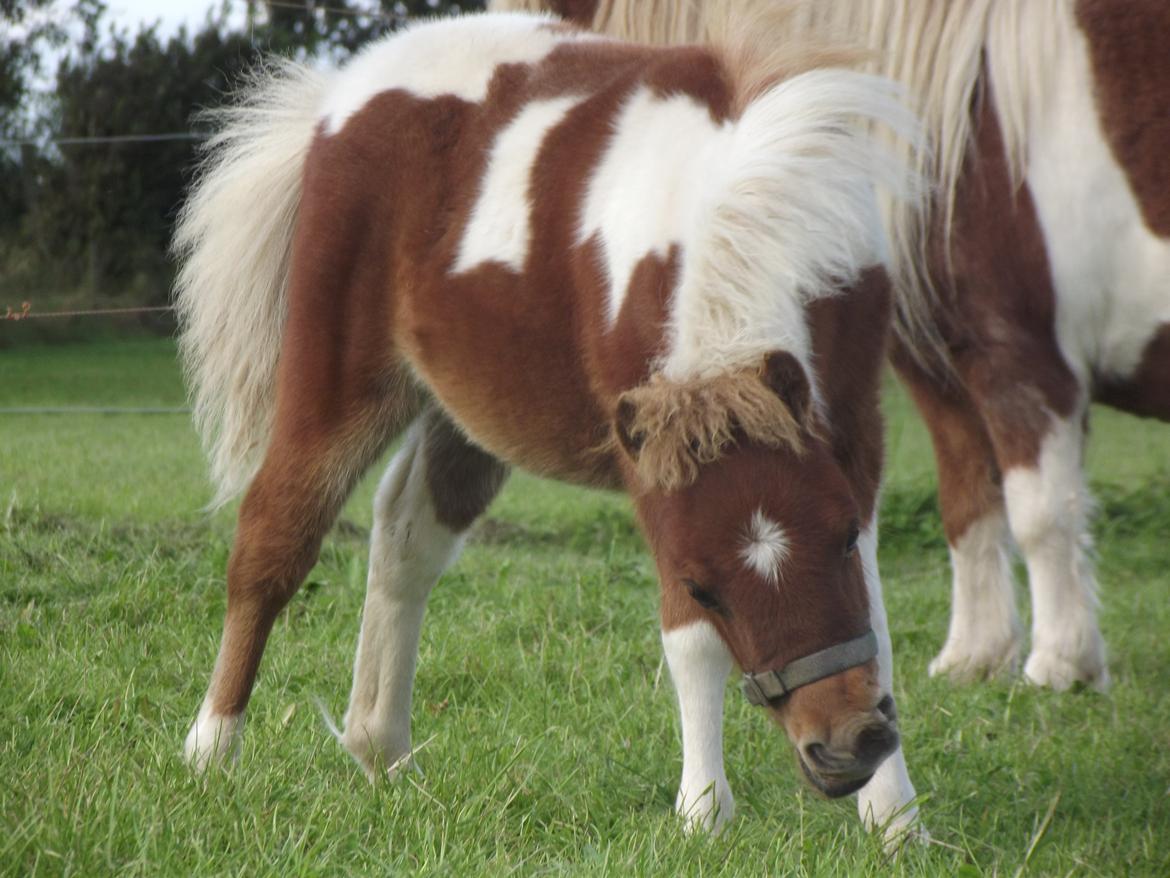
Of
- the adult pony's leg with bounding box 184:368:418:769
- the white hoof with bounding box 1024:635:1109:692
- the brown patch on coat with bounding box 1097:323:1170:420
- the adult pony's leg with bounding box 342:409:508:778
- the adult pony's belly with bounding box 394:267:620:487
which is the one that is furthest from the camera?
the white hoof with bounding box 1024:635:1109:692

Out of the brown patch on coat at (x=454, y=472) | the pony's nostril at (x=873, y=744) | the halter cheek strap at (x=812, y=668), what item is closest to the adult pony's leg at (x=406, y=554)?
the brown patch on coat at (x=454, y=472)

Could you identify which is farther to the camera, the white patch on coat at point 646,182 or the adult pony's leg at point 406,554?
the adult pony's leg at point 406,554

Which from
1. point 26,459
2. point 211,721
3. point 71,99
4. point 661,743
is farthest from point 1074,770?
point 71,99

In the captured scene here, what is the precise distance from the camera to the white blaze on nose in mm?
2254

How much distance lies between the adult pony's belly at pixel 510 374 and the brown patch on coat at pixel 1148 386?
1.80 m

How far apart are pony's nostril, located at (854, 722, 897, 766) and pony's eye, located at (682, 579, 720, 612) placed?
31cm

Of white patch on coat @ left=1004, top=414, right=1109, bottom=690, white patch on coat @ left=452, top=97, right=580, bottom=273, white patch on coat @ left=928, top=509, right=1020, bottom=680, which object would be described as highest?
white patch on coat @ left=452, top=97, right=580, bottom=273

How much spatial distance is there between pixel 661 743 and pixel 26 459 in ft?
10.6

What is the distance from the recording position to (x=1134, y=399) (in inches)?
156

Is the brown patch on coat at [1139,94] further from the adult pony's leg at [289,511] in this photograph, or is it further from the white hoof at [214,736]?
the white hoof at [214,736]

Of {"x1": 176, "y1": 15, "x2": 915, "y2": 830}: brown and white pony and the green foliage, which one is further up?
{"x1": 176, "y1": 15, "x2": 915, "y2": 830}: brown and white pony

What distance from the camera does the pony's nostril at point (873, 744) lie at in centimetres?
224

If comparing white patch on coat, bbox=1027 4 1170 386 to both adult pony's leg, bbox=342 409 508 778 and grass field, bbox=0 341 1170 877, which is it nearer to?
grass field, bbox=0 341 1170 877

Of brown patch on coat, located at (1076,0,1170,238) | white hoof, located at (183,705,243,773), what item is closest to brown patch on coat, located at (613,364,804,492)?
white hoof, located at (183,705,243,773)
